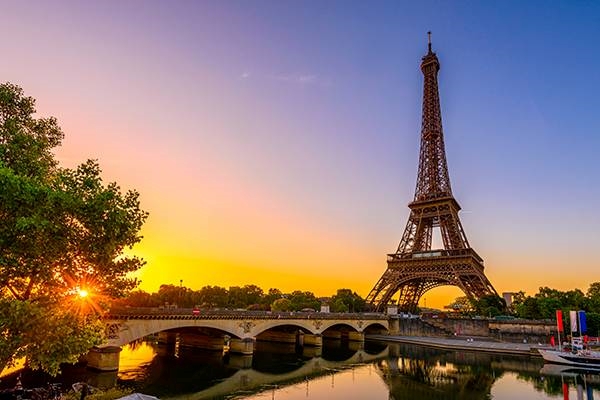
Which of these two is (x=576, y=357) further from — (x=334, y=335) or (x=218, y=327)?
(x=334, y=335)

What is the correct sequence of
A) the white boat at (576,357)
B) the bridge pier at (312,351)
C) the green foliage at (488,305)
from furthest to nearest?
the green foliage at (488,305) < the bridge pier at (312,351) < the white boat at (576,357)

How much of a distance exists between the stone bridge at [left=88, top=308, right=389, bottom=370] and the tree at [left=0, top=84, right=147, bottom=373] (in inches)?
454

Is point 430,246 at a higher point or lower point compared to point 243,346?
higher

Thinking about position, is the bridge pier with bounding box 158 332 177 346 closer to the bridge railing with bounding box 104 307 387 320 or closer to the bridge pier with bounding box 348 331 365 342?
the bridge railing with bounding box 104 307 387 320

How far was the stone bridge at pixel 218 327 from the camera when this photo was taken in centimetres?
2812

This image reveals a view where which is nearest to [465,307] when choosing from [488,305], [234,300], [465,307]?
[465,307]

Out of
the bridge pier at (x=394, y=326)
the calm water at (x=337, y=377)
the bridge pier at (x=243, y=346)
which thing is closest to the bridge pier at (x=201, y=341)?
the calm water at (x=337, y=377)

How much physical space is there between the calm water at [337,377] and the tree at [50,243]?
38.3 ft

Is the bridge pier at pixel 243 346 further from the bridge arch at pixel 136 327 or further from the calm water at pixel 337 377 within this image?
the bridge arch at pixel 136 327

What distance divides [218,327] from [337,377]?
1259cm

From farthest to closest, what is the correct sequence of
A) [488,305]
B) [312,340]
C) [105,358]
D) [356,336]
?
[356,336]
[488,305]
[312,340]
[105,358]

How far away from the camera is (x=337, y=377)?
3219 centimetres

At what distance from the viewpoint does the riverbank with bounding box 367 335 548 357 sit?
49031 mm

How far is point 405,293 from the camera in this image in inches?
3063
